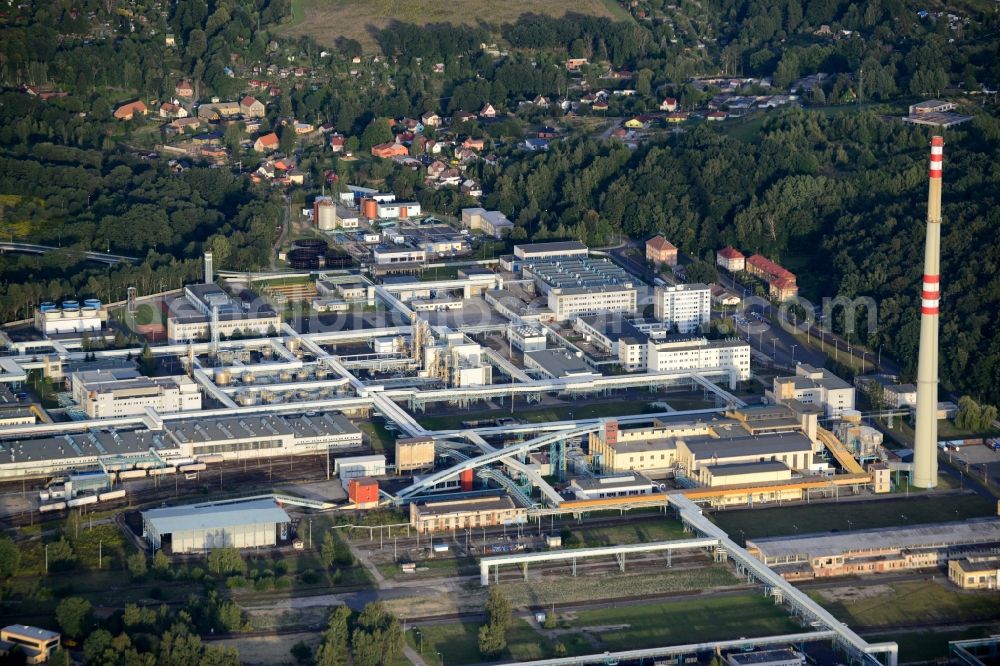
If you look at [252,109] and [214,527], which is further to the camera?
[252,109]

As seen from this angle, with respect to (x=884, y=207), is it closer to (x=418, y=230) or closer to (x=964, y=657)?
(x=418, y=230)

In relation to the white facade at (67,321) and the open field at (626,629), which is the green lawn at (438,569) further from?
the white facade at (67,321)

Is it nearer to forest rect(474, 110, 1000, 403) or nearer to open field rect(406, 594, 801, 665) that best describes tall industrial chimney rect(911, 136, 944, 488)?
forest rect(474, 110, 1000, 403)

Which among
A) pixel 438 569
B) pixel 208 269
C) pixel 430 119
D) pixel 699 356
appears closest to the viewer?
pixel 438 569

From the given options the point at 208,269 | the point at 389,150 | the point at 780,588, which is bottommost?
the point at 780,588

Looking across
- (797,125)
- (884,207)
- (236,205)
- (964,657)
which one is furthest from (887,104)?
(964,657)

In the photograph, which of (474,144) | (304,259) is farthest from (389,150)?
(304,259)

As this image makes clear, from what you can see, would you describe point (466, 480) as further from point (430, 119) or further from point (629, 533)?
point (430, 119)

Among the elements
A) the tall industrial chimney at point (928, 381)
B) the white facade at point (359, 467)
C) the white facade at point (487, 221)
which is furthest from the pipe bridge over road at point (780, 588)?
the white facade at point (487, 221)
